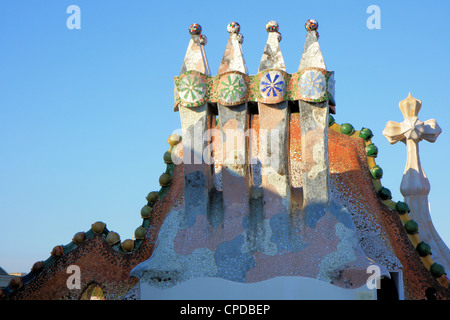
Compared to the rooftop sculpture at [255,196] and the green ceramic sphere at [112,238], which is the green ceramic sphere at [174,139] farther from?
the green ceramic sphere at [112,238]

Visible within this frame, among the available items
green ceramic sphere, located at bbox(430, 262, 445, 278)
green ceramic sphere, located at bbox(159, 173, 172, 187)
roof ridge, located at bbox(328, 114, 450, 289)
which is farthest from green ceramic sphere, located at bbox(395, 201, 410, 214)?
green ceramic sphere, located at bbox(159, 173, 172, 187)

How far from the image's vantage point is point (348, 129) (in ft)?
39.1

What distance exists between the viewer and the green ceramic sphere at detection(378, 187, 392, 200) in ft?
37.3

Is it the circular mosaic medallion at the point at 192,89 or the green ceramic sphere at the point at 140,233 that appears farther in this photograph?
the green ceramic sphere at the point at 140,233

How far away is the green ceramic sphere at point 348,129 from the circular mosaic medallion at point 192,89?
11.4 feet

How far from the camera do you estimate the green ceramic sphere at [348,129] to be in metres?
11.9

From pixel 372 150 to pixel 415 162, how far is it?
1.33 metres

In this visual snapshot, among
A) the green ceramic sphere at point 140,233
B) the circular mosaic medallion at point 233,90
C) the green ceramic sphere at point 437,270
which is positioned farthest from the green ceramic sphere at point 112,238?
the green ceramic sphere at point 437,270

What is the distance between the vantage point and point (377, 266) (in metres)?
8.92

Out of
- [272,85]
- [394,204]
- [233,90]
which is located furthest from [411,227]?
[233,90]

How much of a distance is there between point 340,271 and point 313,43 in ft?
11.7
